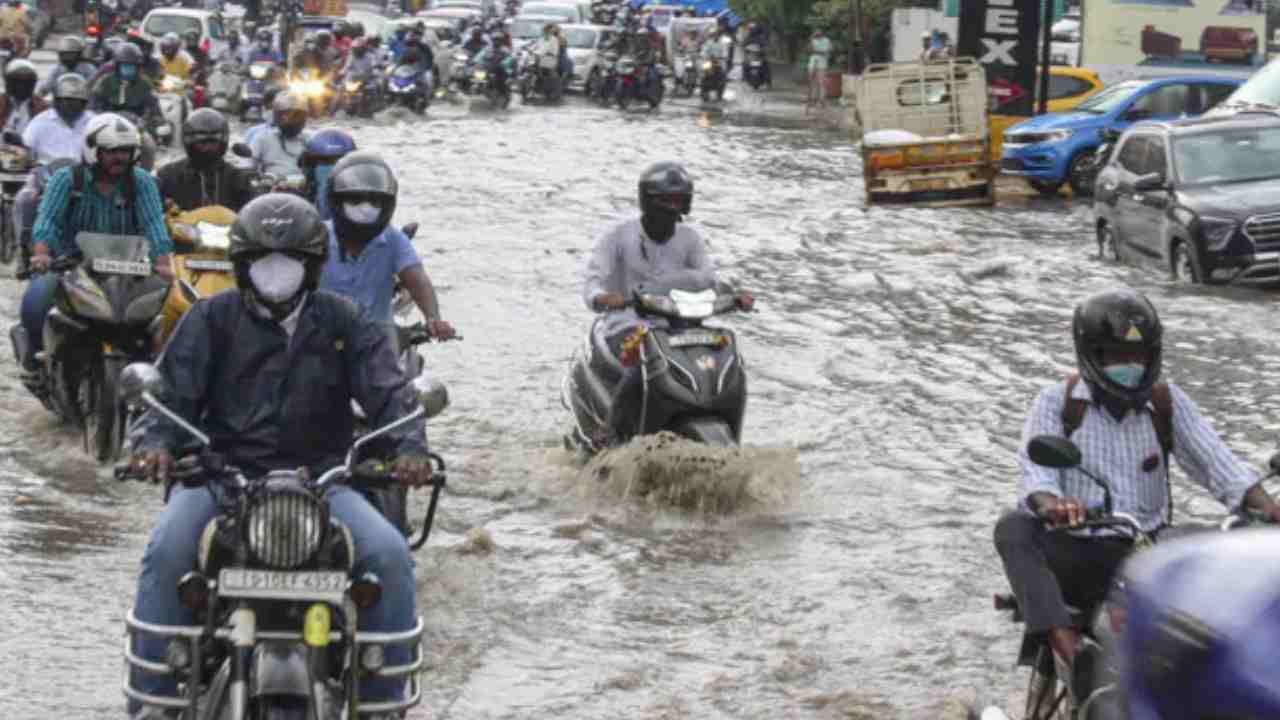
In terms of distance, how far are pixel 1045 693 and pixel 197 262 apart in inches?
227

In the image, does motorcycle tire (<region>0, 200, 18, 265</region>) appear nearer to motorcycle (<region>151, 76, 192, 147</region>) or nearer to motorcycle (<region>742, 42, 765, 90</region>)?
motorcycle (<region>151, 76, 192, 147</region>)

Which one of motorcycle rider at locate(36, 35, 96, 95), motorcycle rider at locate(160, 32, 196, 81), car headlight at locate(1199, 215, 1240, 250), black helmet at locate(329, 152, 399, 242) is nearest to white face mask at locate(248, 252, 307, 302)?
black helmet at locate(329, 152, 399, 242)

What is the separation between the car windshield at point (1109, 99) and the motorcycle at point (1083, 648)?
2410 centimetres

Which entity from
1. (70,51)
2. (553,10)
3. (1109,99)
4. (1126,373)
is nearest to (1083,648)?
(1126,373)

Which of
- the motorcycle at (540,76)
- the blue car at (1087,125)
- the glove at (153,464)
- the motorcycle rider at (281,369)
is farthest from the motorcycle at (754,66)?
the glove at (153,464)

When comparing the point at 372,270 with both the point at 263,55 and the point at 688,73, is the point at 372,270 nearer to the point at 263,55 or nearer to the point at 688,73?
the point at 263,55

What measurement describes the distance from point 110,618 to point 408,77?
33149 millimetres

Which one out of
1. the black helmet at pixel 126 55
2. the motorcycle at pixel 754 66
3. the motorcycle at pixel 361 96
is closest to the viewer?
the black helmet at pixel 126 55

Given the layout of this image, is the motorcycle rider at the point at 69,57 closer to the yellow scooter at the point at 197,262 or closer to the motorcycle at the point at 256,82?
the yellow scooter at the point at 197,262

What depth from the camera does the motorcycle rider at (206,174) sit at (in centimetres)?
1307

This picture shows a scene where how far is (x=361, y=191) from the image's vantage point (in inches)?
400

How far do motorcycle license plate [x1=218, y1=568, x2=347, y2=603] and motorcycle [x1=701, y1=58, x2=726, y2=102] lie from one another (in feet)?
146

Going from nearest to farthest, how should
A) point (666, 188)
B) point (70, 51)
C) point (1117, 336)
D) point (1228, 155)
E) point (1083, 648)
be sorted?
point (1083, 648)
point (1117, 336)
point (666, 188)
point (1228, 155)
point (70, 51)

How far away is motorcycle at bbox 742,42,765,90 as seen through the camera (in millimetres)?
54938
